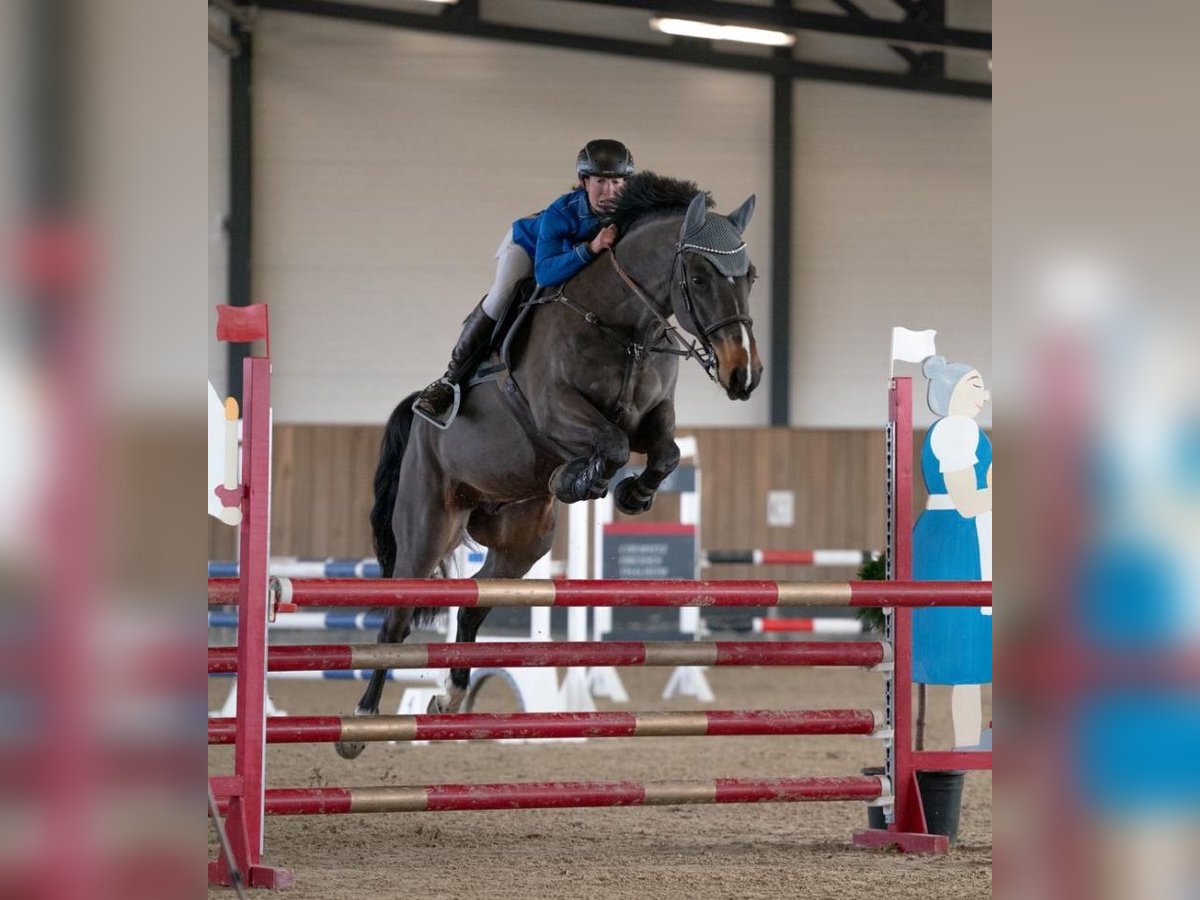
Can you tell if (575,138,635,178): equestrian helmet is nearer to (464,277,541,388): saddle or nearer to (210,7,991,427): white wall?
(464,277,541,388): saddle

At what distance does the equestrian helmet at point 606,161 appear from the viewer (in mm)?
3943

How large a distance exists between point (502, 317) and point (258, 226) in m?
9.21

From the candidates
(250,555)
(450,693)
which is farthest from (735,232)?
(450,693)

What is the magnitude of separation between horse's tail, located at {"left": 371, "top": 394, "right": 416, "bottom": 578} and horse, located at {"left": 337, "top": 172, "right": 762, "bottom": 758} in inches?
8.2

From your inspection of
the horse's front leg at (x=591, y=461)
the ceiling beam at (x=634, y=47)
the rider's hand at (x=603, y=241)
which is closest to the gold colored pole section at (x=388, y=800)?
the horse's front leg at (x=591, y=461)

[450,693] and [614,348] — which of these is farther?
[450,693]

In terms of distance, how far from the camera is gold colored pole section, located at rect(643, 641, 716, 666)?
11.5 feet

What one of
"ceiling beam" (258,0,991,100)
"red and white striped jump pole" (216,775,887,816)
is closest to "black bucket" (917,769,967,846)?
"red and white striped jump pole" (216,775,887,816)

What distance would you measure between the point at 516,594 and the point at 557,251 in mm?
1156

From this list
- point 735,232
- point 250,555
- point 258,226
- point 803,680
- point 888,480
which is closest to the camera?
point 250,555

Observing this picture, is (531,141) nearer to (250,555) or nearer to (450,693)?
(450,693)

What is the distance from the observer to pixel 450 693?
180 inches

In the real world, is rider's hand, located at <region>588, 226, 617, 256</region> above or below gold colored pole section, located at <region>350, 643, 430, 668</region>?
above

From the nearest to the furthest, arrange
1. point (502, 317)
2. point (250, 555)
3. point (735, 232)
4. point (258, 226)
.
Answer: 1. point (250, 555)
2. point (735, 232)
3. point (502, 317)
4. point (258, 226)
